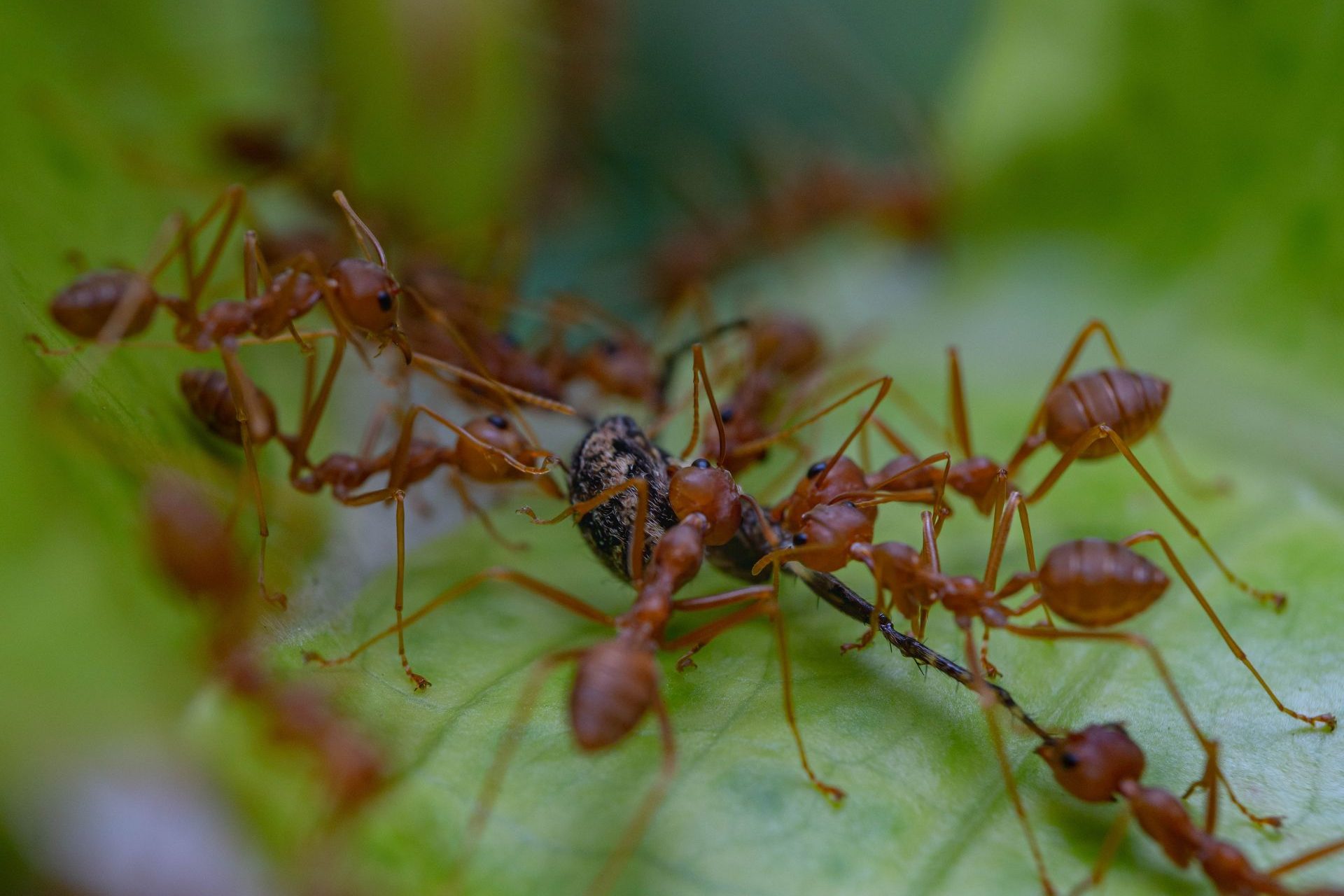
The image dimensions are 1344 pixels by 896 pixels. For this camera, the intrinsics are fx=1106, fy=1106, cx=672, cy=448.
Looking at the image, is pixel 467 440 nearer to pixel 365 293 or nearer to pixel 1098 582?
pixel 365 293

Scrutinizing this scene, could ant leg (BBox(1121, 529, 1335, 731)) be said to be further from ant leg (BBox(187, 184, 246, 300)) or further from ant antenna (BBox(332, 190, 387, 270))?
ant leg (BBox(187, 184, 246, 300))

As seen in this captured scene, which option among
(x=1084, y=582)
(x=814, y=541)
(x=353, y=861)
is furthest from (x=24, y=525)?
(x=1084, y=582)

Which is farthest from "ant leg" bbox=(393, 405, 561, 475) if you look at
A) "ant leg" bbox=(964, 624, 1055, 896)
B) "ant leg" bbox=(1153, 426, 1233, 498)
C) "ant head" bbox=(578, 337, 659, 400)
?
"ant leg" bbox=(1153, 426, 1233, 498)

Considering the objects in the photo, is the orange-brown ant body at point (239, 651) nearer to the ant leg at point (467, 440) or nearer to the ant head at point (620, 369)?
the ant leg at point (467, 440)

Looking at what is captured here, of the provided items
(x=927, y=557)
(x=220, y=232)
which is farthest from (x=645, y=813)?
(x=220, y=232)

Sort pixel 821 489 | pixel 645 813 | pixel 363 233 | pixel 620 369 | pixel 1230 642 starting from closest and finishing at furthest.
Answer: pixel 645 813 → pixel 1230 642 → pixel 821 489 → pixel 363 233 → pixel 620 369

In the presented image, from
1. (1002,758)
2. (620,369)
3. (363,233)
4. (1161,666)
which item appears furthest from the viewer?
(620,369)

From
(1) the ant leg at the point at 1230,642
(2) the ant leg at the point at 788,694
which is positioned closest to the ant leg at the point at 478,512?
(2) the ant leg at the point at 788,694
